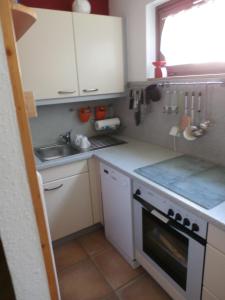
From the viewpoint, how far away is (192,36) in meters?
1.64

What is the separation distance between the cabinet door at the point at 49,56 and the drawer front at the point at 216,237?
57.4 inches

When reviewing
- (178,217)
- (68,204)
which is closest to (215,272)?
(178,217)

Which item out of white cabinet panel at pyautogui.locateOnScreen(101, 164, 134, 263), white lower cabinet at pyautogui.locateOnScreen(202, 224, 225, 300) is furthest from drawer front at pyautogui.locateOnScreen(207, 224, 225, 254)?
white cabinet panel at pyautogui.locateOnScreen(101, 164, 134, 263)

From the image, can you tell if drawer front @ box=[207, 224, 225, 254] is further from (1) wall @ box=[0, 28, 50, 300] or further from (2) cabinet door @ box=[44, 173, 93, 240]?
(2) cabinet door @ box=[44, 173, 93, 240]

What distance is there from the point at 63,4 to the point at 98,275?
7.65 ft

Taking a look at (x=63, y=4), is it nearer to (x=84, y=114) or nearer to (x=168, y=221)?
(x=84, y=114)

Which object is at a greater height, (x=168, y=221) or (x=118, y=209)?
(x=168, y=221)

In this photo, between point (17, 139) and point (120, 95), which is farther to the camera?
point (120, 95)

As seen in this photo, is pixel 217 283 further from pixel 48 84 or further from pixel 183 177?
pixel 48 84

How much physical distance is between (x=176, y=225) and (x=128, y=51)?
5.36 ft

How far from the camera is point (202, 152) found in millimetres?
1585

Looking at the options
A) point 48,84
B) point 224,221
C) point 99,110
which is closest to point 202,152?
point 224,221

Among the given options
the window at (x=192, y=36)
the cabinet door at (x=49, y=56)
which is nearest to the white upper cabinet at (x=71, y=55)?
the cabinet door at (x=49, y=56)

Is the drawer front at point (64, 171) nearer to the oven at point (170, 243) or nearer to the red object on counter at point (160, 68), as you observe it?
the oven at point (170, 243)
